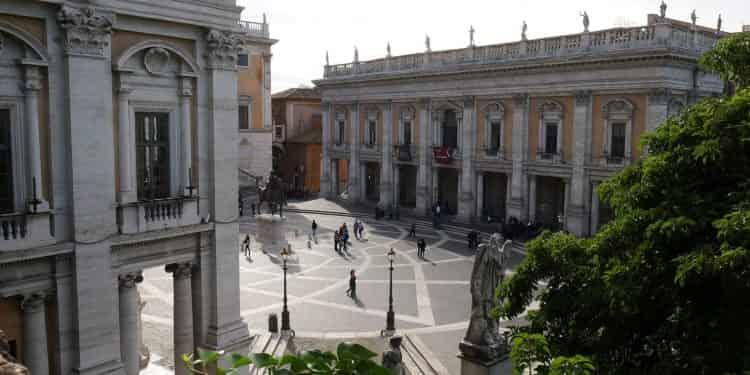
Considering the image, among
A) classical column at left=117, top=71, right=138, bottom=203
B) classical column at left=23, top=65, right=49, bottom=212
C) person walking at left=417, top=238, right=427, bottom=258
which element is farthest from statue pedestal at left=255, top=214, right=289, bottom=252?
classical column at left=23, top=65, right=49, bottom=212

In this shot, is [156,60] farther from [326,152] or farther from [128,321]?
[326,152]

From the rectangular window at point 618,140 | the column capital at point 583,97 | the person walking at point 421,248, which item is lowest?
the person walking at point 421,248

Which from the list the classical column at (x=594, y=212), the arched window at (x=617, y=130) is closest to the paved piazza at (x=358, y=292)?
the classical column at (x=594, y=212)

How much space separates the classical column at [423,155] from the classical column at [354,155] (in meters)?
6.76

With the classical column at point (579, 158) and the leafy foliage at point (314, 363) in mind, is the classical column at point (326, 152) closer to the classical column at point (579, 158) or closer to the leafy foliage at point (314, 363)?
the classical column at point (579, 158)

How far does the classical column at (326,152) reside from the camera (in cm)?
5338

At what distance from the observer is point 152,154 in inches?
524

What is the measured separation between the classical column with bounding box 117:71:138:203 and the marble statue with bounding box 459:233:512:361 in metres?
7.75

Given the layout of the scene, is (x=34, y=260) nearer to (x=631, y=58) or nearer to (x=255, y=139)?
(x=631, y=58)

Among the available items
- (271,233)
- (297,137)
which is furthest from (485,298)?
(297,137)

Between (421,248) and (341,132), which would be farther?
(341,132)

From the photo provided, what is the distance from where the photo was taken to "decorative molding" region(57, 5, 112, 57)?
1124 centimetres

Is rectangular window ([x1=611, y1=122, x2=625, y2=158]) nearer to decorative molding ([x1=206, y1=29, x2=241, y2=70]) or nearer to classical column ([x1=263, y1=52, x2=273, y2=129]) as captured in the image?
decorative molding ([x1=206, y1=29, x2=241, y2=70])

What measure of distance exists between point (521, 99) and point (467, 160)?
227 inches
